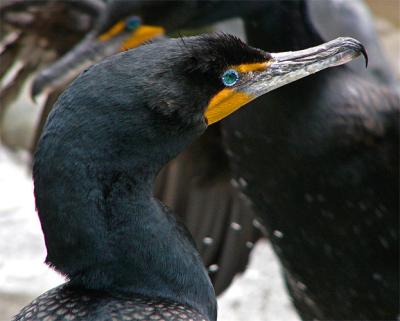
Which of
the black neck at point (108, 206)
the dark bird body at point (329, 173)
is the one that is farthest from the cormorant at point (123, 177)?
the dark bird body at point (329, 173)

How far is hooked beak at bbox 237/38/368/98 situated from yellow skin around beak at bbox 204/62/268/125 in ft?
0.04

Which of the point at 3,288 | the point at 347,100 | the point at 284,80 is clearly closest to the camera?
the point at 284,80

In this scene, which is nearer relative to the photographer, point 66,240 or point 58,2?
point 66,240

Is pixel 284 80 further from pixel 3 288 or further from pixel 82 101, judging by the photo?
pixel 3 288

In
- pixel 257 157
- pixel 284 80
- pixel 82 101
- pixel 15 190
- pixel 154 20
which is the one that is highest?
pixel 82 101

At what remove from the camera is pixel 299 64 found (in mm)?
2061

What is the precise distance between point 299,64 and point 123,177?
16.6 inches

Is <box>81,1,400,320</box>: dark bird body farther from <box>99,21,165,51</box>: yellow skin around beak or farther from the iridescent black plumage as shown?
the iridescent black plumage

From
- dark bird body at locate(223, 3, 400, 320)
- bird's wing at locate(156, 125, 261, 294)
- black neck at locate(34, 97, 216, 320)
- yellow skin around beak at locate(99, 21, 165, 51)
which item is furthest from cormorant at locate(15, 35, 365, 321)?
bird's wing at locate(156, 125, 261, 294)

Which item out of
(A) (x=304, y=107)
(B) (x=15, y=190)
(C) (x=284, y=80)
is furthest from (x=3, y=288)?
(C) (x=284, y=80)

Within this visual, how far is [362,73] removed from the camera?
126 inches

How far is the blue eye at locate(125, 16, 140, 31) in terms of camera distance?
3.50 meters

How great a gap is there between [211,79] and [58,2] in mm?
2013

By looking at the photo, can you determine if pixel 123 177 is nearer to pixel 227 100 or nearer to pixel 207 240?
pixel 227 100
